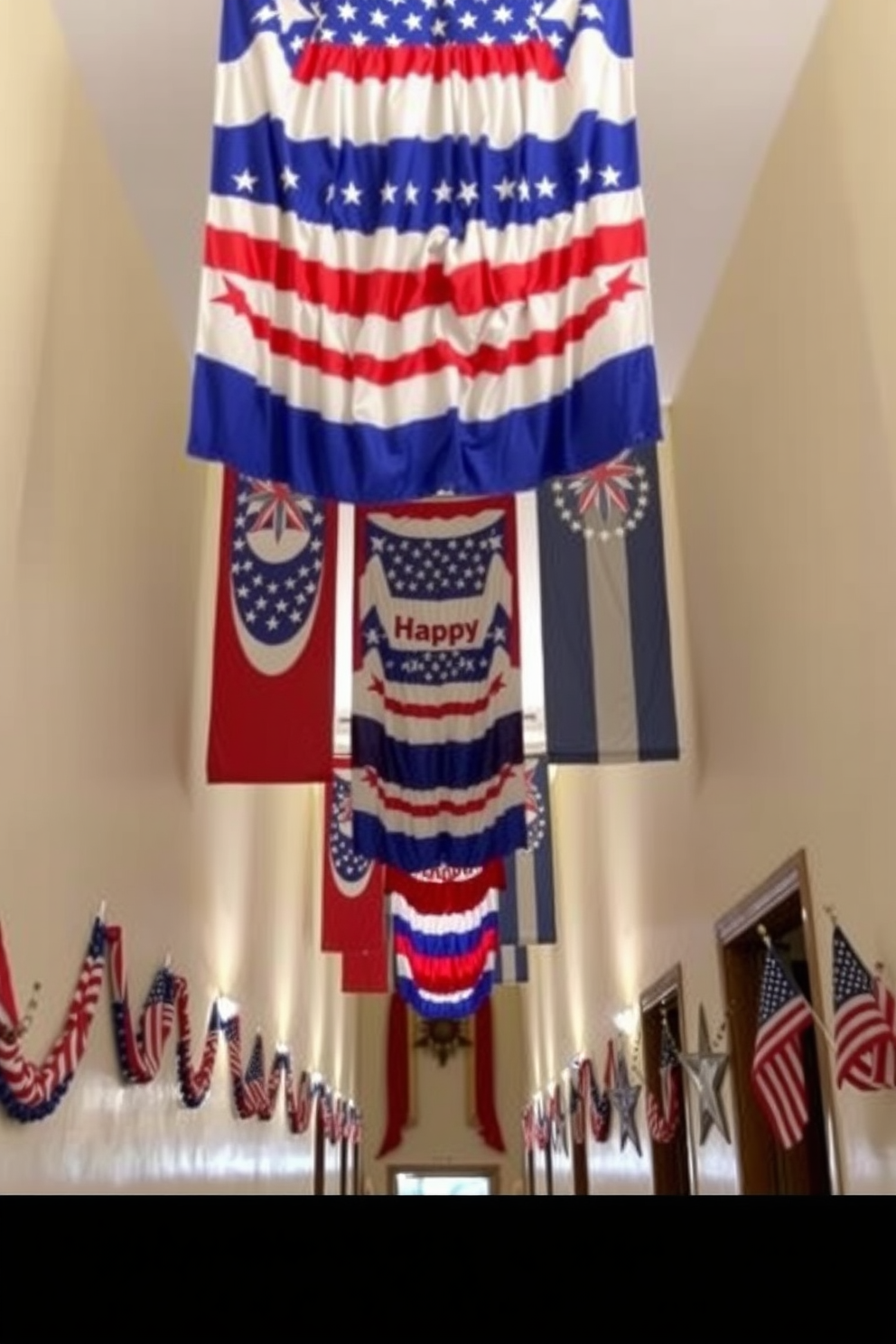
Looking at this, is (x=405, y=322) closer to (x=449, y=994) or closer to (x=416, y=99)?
(x=416, y=99)

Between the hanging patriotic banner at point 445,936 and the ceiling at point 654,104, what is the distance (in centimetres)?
490

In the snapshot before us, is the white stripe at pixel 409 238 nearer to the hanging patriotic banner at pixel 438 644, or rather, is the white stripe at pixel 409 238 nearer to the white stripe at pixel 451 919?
the hanging patriotic banner at pixel 438 644

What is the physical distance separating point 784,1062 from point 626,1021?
4.60 m

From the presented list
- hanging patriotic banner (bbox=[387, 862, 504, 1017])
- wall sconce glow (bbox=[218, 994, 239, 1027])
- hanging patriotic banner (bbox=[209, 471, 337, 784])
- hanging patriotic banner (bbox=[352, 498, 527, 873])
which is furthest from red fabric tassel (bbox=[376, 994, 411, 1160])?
hanging patriotic banner (bbox=[209, 471, 337, 784])

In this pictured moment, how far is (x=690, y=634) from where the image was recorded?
7375mm

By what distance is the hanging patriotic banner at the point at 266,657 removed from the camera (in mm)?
6020

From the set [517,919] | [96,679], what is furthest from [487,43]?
[517,919]

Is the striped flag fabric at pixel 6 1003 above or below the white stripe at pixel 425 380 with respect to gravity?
below

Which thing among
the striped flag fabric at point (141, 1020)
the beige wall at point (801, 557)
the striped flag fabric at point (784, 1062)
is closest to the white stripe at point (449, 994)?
the beige wall at point (801, 557)

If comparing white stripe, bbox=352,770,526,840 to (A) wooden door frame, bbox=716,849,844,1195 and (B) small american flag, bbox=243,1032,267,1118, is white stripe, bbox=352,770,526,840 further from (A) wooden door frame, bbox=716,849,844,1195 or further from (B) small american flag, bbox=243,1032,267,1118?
(B) small american flag, bbox=243,1032,267,1118

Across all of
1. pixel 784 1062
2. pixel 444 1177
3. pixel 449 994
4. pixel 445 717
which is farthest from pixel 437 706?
pixel 444 1177

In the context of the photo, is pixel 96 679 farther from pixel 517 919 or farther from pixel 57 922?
pixel 517 919

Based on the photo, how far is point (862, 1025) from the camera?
414cm

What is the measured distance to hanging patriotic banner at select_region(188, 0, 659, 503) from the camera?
354 centimetres
